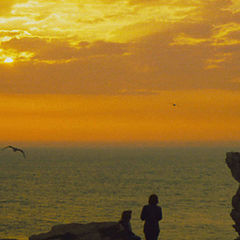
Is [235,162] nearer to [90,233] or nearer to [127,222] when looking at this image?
[127,222]

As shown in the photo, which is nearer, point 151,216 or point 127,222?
point 151,216

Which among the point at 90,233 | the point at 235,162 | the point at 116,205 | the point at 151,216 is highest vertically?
the point at 235,162

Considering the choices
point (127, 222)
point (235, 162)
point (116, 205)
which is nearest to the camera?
point (127, 222)

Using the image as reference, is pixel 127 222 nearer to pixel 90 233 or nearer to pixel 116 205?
pixel 90 233

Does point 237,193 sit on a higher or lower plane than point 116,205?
higher

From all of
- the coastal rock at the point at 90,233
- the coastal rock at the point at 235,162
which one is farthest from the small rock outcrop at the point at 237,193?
the coastal rock at the point at 90,233

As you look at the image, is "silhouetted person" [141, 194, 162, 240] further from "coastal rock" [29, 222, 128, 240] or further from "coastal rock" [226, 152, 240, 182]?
"coastal rock" [226, 152, 240, 182]

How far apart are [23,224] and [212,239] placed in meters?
33.0

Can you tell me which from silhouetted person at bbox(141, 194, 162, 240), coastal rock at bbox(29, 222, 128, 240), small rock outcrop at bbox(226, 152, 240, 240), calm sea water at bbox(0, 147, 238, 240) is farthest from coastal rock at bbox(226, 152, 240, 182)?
calm sea water at bbox(0, 147, 238, 240)

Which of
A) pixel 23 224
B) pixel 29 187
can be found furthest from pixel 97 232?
pixel 29 187

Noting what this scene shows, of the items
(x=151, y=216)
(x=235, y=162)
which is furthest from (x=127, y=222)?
(x=235, y=162)

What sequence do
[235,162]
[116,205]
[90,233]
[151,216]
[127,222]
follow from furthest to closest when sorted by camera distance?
[116,205] → [235,162] → [90,233] → [127,222] → [151,216]

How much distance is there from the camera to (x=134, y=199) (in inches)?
4392

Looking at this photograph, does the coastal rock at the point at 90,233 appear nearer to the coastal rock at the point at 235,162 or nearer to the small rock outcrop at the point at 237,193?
the small rock outcrop at the point at 237,193
